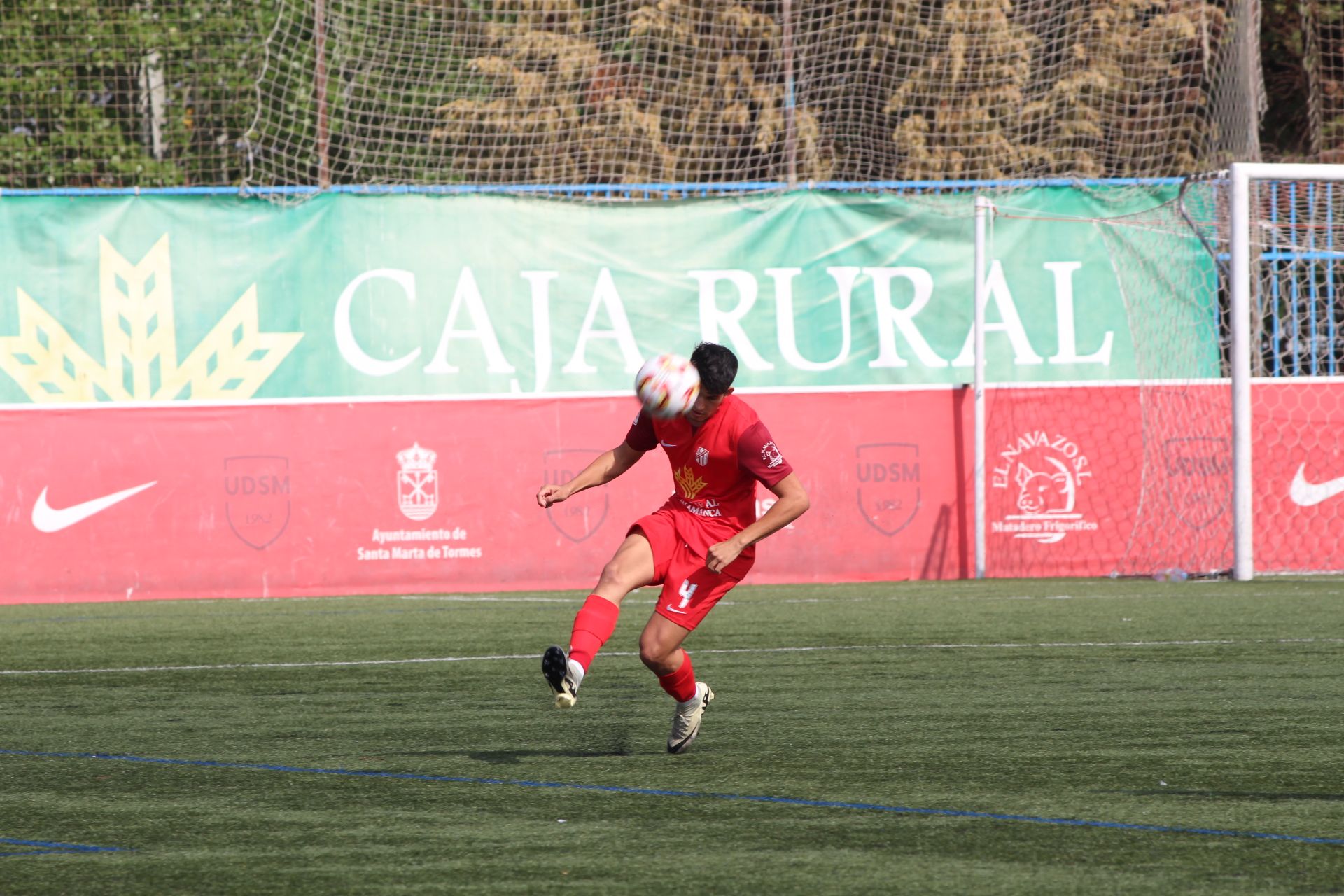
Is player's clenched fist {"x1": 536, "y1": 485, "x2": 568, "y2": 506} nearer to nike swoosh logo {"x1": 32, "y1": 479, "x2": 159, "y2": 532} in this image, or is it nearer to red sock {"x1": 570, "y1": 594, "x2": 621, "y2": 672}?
red sock {"x1": 570, "y1": 594, "x2": 621, "y2": 672}

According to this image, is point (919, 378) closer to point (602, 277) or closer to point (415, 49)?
point (602, 277)

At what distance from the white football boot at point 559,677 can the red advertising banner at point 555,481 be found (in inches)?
361

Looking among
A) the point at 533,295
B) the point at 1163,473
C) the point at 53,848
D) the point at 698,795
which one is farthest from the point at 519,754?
the point at 533,295

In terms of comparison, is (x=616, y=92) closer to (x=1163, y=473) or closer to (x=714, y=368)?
(x=1163, y=473)

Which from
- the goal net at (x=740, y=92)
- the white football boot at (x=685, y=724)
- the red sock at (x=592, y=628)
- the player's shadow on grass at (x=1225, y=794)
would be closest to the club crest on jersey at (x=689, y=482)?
the red sock at (x=592, y=628)

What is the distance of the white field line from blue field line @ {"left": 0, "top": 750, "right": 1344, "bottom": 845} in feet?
9.73

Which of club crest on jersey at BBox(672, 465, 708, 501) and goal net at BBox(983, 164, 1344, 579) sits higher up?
club crest on jersey at BBox(672, 465, 708, 501)

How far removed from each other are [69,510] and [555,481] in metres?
4.21

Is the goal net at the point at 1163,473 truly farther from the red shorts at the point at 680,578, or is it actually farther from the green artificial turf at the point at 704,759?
the red shorts at the point at 680,578

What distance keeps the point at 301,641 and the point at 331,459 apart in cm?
409

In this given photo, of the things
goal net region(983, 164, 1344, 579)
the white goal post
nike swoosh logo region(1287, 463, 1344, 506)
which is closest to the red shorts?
the white goal post

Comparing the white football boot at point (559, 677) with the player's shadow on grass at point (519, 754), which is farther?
the player's shadow on grass at point (519, 754)

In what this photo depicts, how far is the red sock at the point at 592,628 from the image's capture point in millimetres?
6565

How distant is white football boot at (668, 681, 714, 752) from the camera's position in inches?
269
